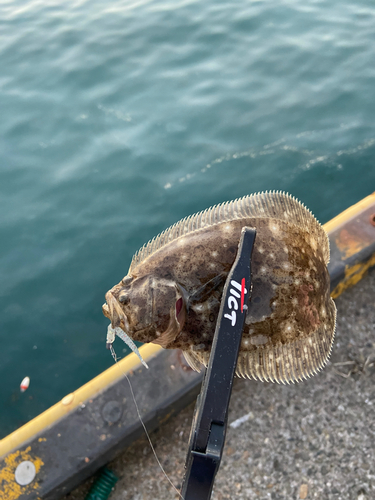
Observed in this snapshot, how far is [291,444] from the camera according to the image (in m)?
3.01

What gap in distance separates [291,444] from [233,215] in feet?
6.91

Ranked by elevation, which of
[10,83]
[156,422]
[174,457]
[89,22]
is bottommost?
[174,457]

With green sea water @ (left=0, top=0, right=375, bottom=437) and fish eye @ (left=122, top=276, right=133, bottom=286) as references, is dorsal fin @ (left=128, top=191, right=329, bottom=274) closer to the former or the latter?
fish eye @ (left=122, top=276, right=133, bottom=286)

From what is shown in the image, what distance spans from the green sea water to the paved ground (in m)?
1.46

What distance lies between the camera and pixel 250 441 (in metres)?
3.07

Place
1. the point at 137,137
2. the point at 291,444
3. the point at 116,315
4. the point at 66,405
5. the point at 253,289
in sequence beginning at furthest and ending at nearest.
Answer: the point at 137,137, the point at 291,444, the point at 66,405, the point at 253,289, the point at 116,315

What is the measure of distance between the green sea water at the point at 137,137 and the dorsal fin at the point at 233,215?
109 inches

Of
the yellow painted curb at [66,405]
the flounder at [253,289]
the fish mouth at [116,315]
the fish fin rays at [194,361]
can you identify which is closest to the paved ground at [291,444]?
the yellow painted curb at [66,405]

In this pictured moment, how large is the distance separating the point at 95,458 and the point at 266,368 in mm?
1595

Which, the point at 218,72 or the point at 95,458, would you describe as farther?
the point at 218,72

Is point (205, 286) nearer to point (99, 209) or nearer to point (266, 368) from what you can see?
point (266, 368)

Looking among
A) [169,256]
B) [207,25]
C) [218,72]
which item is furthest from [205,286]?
[207,25]

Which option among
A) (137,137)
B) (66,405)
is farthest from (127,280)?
(137,137)

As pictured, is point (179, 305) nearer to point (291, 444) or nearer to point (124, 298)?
point (124, 298)
